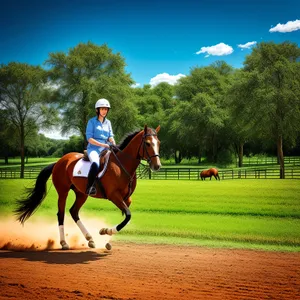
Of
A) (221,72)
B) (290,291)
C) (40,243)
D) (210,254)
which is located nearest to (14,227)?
(40,243)

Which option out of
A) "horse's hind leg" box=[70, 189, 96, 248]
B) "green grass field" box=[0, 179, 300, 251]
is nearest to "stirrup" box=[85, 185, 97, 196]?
"horse's hind leg" box=[70, 189, 96, 248]

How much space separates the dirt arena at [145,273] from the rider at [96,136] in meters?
1.42

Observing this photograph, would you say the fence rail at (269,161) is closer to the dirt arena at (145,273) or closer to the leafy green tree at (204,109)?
the leafy green tree at (204,109)

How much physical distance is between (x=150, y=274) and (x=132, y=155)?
2.15 meters

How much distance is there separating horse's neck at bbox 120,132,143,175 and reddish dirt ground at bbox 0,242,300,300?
5.38ft

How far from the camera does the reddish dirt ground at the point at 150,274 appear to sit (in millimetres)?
4930

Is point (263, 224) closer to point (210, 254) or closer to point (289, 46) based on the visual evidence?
point (210, 254)

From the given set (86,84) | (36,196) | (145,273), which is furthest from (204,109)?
(145,273)

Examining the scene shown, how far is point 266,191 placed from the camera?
16.4 meters

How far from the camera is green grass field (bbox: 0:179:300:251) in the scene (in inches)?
339

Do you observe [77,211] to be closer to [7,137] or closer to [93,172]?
[93,172]

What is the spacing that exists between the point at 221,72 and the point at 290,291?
40331 millimetres

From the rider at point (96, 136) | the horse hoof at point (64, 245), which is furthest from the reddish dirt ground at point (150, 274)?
the rider at point (96, 136)

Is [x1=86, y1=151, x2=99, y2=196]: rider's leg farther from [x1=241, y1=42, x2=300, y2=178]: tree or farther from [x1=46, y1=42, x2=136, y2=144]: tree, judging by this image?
[x1=241, y1=42, x2=300, y2=178]: tree
